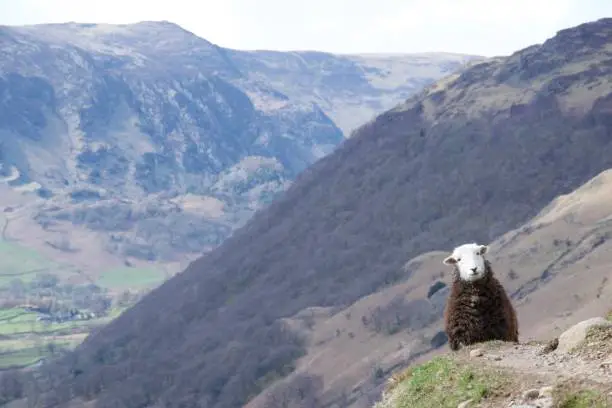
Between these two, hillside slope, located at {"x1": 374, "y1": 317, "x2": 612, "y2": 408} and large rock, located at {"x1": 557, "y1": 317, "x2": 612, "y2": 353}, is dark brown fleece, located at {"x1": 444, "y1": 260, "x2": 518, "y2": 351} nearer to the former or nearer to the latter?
hillside slope, located at {"x1": 374, "y1": 317, "x2": 612, "y2": 408}

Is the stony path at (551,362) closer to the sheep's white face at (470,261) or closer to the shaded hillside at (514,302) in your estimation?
the sheep's white face at (470,261)

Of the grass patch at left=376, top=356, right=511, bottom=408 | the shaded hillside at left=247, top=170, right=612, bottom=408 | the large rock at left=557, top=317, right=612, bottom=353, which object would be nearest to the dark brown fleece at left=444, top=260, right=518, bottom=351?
the grass patch at left=376, top=356, right=511, bottom=408

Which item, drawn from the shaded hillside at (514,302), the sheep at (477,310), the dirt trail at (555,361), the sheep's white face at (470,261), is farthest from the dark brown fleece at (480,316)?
the shaded hillside at (514,302)

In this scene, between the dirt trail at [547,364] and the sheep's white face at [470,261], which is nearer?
the dirt trail at [547,364]

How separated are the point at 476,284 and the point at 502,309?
98 centimetres

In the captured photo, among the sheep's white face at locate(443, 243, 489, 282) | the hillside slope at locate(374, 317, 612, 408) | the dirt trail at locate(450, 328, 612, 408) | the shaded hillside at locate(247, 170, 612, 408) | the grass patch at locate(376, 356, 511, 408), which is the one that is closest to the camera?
the hillside slope at locate(374, 317, 612, 408)

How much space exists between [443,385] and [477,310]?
468 centimetres

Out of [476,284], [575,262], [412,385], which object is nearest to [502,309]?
[476,284]

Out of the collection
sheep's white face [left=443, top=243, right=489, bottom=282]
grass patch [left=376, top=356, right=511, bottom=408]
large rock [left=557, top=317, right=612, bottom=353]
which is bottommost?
grass patch [left=376, top=356, right=511, bottom=408]

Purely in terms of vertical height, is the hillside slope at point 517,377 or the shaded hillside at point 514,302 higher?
the hillside slope at point 517,377

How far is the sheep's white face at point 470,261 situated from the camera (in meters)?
25.2

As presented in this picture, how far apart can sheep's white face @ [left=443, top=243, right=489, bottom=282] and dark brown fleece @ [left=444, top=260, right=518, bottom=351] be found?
0.64 ft

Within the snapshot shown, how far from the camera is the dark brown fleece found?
24.9 meters

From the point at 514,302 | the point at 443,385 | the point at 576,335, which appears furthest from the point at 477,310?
the point at 514,302
